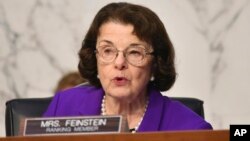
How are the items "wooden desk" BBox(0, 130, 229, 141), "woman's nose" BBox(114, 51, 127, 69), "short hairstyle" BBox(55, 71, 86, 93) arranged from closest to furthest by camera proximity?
"wooden desk" BBox(0, 130, 229, 141), "woman's nose" BBox(114, 51, 127, 69), "short hairstyle" BBox(55, 71, 86, 93)

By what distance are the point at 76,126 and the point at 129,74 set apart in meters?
0.56

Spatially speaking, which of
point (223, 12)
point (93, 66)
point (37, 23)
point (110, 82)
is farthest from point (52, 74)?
point (110, 82)

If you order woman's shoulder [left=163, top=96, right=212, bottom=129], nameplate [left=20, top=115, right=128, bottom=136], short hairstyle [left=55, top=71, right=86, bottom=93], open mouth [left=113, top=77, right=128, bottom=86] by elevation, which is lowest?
woman's shoulder [left=163, top=96, right=212, bottom=129]

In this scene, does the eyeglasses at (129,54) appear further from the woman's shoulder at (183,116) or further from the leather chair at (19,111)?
the leather chair at (19,111)

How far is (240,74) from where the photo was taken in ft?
12.3

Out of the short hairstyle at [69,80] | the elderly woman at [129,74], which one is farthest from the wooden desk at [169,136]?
the short hairstyle at [69,80]

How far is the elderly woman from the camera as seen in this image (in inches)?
91.4

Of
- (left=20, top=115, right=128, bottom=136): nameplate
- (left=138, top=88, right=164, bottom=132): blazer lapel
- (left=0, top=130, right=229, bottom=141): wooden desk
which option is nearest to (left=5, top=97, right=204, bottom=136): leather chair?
(left=138, top=88, right=164, bottom=132): blazer lapel

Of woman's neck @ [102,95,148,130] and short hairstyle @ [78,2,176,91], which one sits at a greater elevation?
short hairstyle @ [78,2,176,91]

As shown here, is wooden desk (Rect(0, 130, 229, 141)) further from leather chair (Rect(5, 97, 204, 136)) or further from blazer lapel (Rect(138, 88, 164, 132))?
leather chair (Rect(5, 97, 204, 136))

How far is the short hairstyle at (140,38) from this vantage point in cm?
238

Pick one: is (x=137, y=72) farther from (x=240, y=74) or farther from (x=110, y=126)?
(x=240, y=74)

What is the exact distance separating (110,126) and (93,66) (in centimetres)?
79

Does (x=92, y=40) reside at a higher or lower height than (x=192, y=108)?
higher
